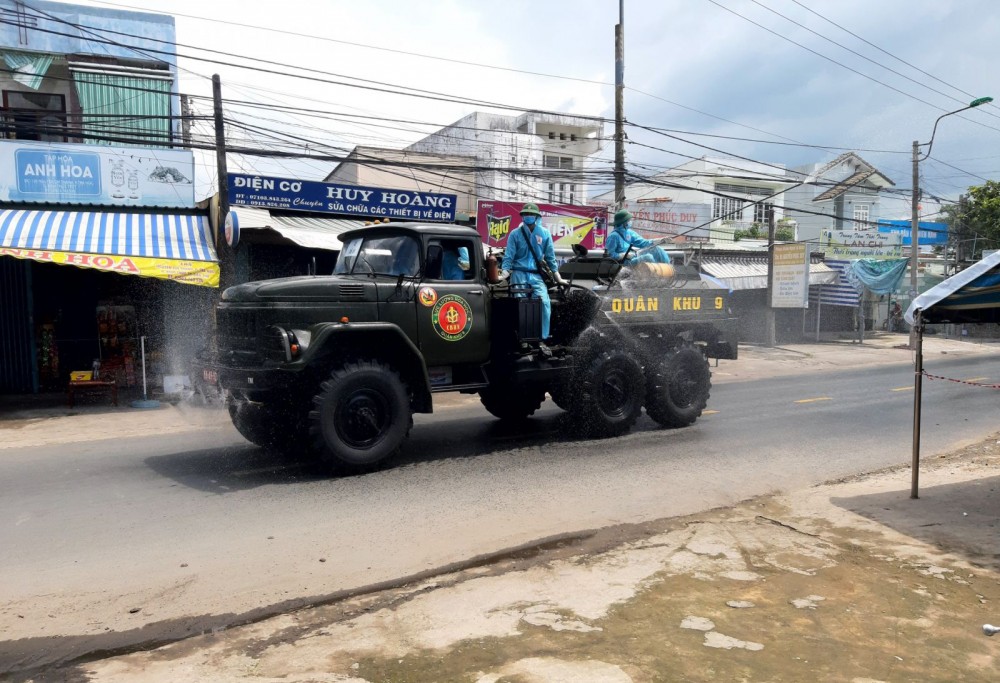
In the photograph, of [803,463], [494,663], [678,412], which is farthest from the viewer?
[678,412]

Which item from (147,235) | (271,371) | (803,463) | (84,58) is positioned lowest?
(803,463)

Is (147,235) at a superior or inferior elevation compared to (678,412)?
superior

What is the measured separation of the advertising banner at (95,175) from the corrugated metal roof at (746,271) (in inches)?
705

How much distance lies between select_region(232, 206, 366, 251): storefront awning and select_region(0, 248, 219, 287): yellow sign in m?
1.40

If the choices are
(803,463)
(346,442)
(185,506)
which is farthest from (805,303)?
(185,506)

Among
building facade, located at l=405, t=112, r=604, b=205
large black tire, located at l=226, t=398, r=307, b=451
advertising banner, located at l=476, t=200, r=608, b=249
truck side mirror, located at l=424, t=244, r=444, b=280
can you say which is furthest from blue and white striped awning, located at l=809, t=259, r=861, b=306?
large black tire, located at l=226, t=398, r=307, b=451

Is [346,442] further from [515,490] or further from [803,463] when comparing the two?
[803,463]

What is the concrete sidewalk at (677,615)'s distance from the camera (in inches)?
142

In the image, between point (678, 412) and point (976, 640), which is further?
point (678, 412)

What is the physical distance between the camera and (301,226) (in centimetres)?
1630

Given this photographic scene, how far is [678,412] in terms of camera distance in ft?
32.7

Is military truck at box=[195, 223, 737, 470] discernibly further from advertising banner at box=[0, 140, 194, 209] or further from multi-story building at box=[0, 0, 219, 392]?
advertising banner at box=[0, 140, 194, 209]

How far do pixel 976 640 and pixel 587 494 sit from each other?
3.40m

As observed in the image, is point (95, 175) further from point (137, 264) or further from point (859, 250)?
point (859, 250)
